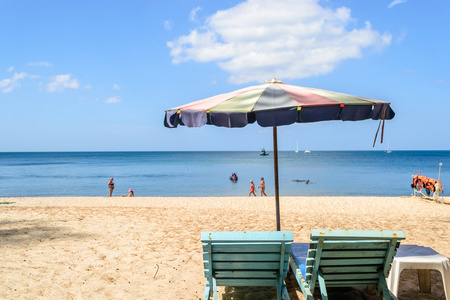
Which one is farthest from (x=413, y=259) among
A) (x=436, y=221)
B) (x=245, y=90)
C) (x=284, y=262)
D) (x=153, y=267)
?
(x=436, y=221)

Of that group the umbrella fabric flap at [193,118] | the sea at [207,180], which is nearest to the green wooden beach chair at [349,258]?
the umbrella fabric flap at [193,118]

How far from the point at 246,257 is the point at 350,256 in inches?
37.2

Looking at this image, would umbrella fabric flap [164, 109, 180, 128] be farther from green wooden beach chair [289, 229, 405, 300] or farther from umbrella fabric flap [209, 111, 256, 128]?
green wooden beach chair [289, 229, 405, 300]

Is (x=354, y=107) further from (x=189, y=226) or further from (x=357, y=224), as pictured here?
(x=357, y=224)

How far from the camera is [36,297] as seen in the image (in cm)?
421

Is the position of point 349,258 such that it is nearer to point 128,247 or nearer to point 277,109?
point 277,109

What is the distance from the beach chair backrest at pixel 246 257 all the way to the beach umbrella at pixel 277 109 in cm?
113

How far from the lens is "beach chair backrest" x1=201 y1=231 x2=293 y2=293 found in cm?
331

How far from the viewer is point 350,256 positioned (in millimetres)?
3375

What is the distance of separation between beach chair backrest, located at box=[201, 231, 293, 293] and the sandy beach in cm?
77

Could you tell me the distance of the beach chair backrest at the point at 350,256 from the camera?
3.22 metres

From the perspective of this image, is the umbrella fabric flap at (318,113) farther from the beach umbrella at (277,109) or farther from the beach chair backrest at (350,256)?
the beach chair backrest at (350,256)

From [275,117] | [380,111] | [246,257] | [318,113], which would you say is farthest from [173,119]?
[380,111]

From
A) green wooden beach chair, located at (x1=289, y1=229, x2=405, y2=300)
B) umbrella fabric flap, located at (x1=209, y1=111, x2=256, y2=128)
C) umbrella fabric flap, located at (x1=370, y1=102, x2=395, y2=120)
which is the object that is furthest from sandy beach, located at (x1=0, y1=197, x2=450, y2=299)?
umbrella fabric flap, located at (x1=370, y1=102, x2=395, y2=120)
